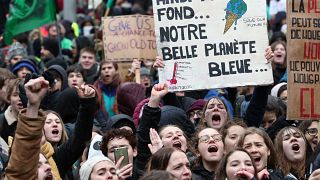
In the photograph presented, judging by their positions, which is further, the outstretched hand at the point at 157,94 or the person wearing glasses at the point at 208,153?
the outstretched hand at the point at 157,94

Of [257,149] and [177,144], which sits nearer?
[257,149]

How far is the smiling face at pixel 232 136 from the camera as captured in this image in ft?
35.0

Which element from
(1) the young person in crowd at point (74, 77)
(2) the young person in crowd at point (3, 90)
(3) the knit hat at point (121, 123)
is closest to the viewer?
(3) the knit hat at point (121, 123)

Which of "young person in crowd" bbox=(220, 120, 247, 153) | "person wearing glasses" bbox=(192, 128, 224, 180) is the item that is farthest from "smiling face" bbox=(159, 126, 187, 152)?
"young person in crowd" bbox=(220, 120, 247, 153)

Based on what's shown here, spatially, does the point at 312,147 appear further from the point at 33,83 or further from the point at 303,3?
the point at 33,83

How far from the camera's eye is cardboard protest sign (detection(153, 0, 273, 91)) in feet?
39.0

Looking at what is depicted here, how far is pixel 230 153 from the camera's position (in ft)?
30.9

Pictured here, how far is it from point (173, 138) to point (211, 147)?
35 cm

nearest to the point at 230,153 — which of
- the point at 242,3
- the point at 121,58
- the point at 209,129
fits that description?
the point at 209,129

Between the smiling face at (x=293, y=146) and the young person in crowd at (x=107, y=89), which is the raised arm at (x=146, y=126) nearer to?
the smiling face at (x=293, y=146)

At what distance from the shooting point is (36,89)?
7.83m

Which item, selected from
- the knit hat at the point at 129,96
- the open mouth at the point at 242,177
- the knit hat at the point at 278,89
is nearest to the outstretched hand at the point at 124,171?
the open mouth at the point at 242,177

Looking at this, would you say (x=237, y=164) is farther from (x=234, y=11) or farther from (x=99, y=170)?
(x=234, y=11)

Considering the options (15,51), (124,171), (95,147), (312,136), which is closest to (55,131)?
(95,147)
